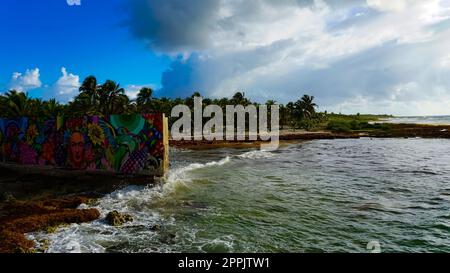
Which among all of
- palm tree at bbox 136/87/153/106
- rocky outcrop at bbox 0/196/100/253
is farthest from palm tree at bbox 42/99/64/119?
rocky outcrop at bbox 0/196/100/253

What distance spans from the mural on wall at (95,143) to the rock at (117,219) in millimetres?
9573

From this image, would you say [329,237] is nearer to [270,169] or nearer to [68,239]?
[68,239]

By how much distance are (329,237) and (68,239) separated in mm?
10363

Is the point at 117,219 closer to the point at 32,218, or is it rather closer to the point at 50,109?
the point at 32,218

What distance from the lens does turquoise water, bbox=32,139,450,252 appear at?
13.2 metres

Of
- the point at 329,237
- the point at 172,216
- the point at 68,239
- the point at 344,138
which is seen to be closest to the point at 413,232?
the point at 329,237

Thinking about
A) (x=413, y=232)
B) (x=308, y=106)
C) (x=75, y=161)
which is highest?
(x=308, y=106)

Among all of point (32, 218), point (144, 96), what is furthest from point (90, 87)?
point (32, 218)

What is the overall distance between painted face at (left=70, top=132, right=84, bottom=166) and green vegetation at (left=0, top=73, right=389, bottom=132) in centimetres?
2235

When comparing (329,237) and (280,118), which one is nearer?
(329,237)

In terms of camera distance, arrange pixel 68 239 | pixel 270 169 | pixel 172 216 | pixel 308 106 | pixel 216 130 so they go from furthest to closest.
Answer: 1. pixel 308 106
2. pixel 216 130
3. pixel 270 169
4. pixel 172 216
5. pixel 68 239

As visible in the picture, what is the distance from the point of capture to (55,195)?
2219 cm

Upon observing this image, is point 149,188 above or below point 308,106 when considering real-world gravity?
below

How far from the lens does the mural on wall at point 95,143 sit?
25656mm
